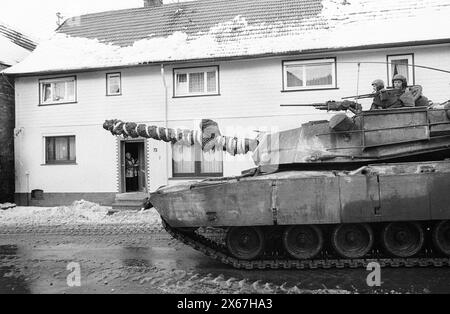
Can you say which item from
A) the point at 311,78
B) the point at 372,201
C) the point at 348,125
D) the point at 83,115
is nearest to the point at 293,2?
the point at 311,78

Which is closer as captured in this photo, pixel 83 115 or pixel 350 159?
pixel 350 159

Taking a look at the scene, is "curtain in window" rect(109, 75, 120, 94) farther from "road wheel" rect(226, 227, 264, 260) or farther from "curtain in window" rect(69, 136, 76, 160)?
"road wheel" rect(226, 227, 264, 260)

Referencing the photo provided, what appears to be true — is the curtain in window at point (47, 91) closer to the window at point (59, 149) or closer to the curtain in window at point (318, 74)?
the window at point (59, 149)

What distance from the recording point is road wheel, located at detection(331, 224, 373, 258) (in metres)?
7.26

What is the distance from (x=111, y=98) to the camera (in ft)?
54.0

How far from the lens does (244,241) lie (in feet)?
25.1

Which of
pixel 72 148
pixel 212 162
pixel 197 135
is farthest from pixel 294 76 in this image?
pixel 72 148

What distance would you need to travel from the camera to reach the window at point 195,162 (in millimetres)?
15734

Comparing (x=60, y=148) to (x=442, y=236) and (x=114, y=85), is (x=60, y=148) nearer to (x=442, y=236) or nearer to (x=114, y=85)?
(x=114, y=85)

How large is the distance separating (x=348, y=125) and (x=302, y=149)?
92 cm

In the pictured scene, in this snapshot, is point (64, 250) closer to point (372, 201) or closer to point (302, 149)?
point (302, 149)

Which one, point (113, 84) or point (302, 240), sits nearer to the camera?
point (302, 240)

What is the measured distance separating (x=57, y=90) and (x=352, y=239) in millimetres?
13773

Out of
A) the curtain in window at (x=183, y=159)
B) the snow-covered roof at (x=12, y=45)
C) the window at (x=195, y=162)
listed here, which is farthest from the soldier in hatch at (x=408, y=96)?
the snow-covered roof at (x=12, y=45)
